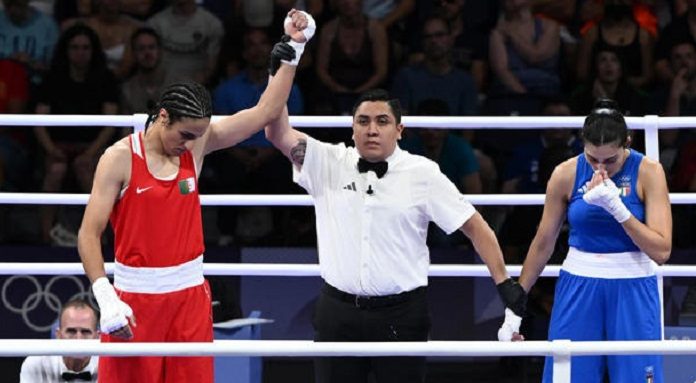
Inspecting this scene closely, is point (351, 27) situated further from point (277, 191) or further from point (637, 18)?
point (637, 18)

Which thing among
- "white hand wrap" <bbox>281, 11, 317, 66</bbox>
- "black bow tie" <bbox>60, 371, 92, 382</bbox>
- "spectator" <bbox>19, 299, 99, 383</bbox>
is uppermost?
"white hand wrap" <bbox>281, 11, 317, 66</bbox>

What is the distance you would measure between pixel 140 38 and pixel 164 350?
4905mm

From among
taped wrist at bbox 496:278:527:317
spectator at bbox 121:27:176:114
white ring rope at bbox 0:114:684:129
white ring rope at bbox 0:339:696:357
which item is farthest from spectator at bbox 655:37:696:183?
white ring rope at bbox 0:339:696:357

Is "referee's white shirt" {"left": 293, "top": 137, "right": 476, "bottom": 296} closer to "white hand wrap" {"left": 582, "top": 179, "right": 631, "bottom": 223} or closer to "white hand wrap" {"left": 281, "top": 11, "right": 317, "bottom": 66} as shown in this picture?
"white hand wrap" {"left": 281, "top": 11, "right": 317, "bottom": 66}

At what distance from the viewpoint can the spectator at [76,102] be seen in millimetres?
8125

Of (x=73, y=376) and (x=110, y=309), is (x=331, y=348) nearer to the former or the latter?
(x=110, y=309)

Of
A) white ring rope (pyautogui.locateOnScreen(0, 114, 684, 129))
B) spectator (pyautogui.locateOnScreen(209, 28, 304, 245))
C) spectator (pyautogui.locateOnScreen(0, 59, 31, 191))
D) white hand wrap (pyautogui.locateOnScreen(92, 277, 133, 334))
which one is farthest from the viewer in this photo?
spectator (pyautogui.locateOnScreen(0, 59, 31, 191))

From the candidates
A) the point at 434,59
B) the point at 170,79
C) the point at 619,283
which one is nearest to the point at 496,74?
the point at 434,59

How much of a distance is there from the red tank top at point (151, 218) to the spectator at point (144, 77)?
3725mm

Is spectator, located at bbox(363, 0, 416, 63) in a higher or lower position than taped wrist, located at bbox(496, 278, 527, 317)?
higher

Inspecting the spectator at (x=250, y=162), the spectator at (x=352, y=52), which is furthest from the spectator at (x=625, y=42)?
the spectator at (x=250, y=162)

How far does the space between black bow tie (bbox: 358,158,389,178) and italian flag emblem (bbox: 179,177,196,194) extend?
1.94ft

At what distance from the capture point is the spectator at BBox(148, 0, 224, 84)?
869 centimetres

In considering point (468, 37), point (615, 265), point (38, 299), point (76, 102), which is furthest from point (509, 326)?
point (468, 37)
